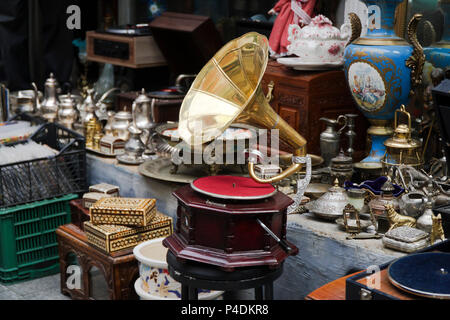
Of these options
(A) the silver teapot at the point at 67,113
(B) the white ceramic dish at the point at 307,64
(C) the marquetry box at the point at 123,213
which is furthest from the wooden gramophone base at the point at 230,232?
(A) the silver teapot at the point at 67,113

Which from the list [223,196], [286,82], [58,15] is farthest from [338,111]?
[58,15]

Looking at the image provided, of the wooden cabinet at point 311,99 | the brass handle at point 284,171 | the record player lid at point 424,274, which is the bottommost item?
the record player lid at point 424,274

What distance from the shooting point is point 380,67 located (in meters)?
3.49

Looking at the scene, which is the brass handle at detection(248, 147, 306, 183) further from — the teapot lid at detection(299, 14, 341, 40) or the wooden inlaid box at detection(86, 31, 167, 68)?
the wooden inlaid box at detection(86, 31, 167, 68)

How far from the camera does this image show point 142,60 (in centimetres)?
550

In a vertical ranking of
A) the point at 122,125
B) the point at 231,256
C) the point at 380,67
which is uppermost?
the point at 380,67

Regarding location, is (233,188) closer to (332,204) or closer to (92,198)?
(332,204)

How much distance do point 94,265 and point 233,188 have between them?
1.21 metres

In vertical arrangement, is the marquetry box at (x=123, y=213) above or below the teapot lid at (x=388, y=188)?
below

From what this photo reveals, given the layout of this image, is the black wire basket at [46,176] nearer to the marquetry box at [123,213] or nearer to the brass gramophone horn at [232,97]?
the marquetry box at [123,213]

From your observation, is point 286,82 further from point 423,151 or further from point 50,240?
point 50,240

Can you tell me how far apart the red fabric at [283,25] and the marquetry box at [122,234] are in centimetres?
140

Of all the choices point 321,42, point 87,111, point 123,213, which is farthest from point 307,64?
point 87,111

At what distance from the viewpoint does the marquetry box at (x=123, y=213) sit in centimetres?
345
